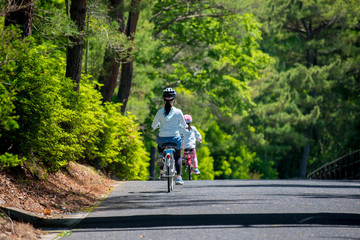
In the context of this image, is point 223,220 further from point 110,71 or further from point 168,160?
point 110,71


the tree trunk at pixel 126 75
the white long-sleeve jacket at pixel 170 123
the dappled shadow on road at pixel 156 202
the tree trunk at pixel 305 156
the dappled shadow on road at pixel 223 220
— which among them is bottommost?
the tree trunk at pixel 305 156

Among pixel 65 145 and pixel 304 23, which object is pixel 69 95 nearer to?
pixel 65 145

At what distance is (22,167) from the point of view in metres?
12.1

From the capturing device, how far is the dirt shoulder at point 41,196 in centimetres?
854

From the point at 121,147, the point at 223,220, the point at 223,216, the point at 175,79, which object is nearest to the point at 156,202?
the point at 223,216

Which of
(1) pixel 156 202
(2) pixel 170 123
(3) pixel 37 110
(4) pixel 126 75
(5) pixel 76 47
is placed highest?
(5) pixel 76 47

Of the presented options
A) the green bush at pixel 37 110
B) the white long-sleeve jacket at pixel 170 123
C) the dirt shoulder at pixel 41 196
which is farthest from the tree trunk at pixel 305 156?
the dirt shoulder at pixel 41 196

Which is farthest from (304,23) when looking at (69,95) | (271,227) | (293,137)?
(271,227)

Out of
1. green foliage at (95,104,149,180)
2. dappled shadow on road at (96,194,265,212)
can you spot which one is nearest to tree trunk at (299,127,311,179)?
green foliage at (95,104,149,180)

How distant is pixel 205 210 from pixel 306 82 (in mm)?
48177

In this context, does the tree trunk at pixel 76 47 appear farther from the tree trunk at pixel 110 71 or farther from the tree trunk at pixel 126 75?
the tree trunk at pixel 126 75

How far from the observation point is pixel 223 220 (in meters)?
9.66

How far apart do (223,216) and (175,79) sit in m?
26.7

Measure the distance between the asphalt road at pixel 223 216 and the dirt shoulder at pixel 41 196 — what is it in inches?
18.7
